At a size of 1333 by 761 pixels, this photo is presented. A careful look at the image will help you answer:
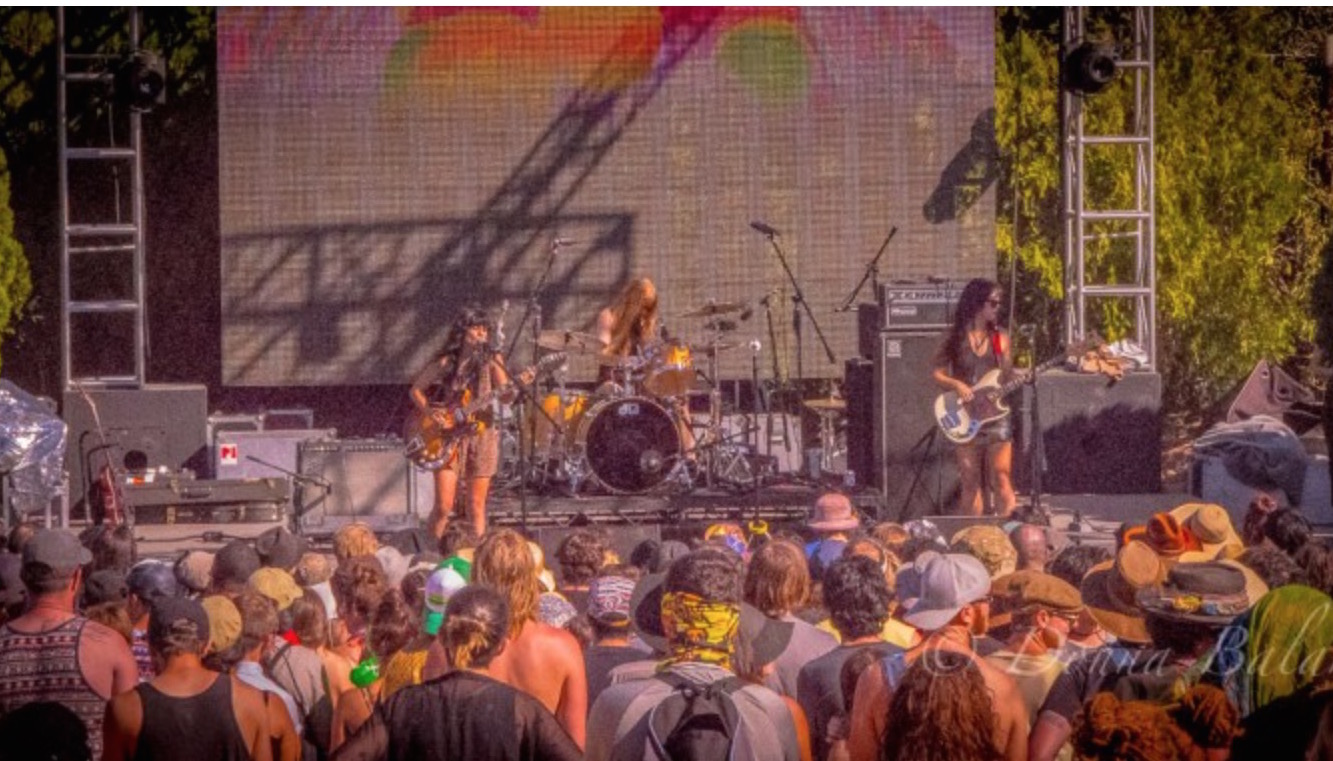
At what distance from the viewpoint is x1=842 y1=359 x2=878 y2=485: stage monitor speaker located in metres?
11.8

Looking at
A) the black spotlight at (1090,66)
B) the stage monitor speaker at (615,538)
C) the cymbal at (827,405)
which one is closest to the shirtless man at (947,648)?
the stage monitor speaker at (615,538)

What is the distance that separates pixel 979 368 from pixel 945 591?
6157 mm

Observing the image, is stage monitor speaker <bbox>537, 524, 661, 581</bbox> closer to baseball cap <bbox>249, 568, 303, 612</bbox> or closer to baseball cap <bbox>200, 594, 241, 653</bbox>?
baseball cap <bbox>249, 568, 303, 612</bbox>

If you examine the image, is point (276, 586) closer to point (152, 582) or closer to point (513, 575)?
point (152, 582)

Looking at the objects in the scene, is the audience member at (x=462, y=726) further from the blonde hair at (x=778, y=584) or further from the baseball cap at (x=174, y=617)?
the blonde hair at (x=778, y=584)

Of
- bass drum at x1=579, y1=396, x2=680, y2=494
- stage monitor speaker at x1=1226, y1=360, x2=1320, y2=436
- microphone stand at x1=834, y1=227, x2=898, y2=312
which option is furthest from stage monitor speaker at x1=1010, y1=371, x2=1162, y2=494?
bass drum at x1=579, y1=396, x2=680, y2=494

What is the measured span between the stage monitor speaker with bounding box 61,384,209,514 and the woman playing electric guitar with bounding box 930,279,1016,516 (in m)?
4.78

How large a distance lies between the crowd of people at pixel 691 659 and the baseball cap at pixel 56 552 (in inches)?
0.5

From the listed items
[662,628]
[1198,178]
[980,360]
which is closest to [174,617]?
[662,628]

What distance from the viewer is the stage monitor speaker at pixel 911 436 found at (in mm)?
11414

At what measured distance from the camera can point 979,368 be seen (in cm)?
1100

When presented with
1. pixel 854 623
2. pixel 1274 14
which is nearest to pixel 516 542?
pixel 854 623

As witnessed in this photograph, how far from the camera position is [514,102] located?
13117mm

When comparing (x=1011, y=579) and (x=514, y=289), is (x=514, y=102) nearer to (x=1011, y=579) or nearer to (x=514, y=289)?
(x=514, y=289)
